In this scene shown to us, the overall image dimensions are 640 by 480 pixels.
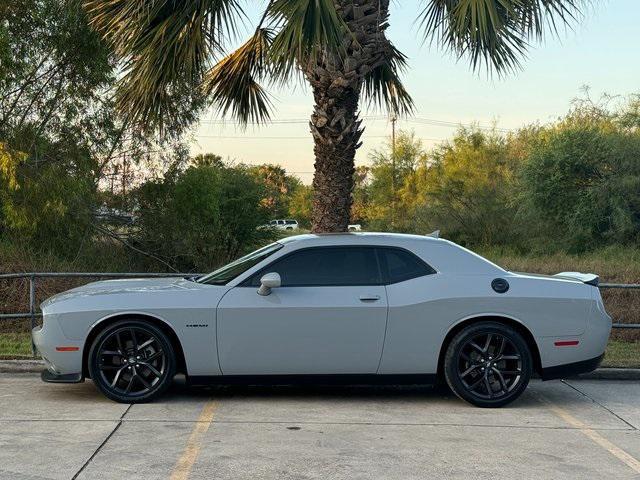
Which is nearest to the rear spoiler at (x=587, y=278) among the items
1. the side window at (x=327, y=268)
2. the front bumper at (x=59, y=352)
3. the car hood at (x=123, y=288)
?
the side window at (x=327, y=268)

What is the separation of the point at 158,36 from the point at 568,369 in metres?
6.58

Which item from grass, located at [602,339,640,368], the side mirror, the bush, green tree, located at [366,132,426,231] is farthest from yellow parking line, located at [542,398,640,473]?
green tree, located at [366,132,426,231]

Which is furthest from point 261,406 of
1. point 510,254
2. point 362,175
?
point 362,175

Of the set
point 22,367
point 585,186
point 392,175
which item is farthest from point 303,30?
point 392,175

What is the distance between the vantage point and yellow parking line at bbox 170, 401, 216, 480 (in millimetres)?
5566

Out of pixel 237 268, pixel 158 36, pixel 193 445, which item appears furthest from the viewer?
pixel 158 36

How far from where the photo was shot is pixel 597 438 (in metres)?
6.73

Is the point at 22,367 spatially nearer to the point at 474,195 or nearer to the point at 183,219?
the point at 183,219

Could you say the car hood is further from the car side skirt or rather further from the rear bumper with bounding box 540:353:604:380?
the rear bumper with bounding box 540:353:604:380

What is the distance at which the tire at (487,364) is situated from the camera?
7.70m

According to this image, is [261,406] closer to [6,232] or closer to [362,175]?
[6,232]

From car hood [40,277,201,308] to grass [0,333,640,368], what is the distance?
7.60 feet

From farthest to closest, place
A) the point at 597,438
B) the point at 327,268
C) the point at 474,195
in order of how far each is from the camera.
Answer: the point at 474,195
the point at 327,268
the point at 597,438

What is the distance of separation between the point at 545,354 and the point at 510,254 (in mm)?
29534
